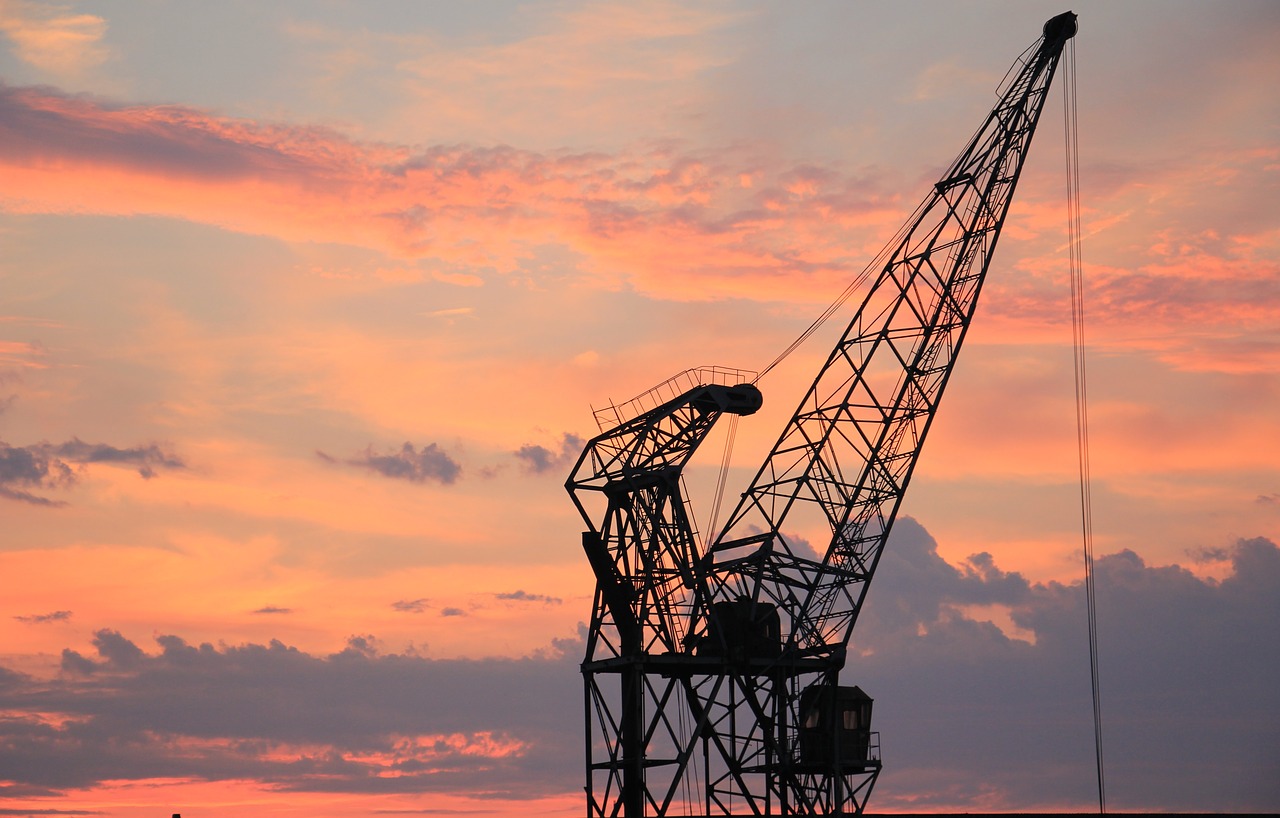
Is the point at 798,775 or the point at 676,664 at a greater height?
the point at 676,664

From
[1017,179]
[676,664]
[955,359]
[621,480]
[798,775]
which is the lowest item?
[798,775]

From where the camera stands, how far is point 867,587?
3152 inches

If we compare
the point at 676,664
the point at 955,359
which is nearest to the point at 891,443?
the point at 955,359

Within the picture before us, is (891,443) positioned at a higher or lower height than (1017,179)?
lower

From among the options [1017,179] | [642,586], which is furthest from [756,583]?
[1017,179]

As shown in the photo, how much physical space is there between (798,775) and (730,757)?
3.86 meters

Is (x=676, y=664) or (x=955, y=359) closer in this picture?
(x=676, y=664)

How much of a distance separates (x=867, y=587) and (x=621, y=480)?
45.1 ft

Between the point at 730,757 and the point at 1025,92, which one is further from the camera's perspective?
the point at 1025,92

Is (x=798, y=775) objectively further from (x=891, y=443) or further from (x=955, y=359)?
(x=955, y=359)

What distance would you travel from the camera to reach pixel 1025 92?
82.9m

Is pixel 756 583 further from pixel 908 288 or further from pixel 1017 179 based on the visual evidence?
pixel 1017 179

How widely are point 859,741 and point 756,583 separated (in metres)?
9.83

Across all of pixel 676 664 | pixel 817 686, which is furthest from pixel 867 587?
pixel 676 664
